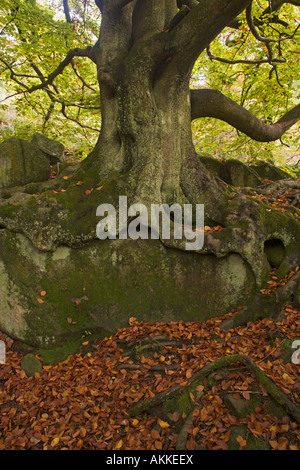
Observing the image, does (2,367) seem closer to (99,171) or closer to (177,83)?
(99,171)

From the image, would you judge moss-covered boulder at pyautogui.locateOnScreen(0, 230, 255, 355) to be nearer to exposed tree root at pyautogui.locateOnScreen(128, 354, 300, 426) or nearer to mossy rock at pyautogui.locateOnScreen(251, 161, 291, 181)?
exposed tree root at pyautogui.locateOnScreen(128, 354, 300, 426)

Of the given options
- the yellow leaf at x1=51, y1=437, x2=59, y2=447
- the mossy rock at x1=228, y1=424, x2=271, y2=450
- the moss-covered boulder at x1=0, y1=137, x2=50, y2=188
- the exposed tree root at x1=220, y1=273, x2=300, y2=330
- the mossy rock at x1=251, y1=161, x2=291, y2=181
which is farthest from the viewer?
the mossy rock at x1=251, y1=161, x2=291, y2=181

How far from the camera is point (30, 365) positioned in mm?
4969

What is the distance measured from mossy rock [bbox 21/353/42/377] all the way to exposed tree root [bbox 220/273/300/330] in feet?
10.4

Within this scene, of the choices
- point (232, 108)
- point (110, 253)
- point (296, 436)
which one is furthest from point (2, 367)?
point (232, 108)

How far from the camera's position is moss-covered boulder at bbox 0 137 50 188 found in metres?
6.58

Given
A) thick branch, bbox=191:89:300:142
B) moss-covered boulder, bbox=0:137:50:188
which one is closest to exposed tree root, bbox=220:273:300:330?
thick branch, bbox=191:89:300:142

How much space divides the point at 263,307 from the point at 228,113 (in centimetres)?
441

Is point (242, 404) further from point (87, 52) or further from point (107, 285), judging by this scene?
point (87, 52)

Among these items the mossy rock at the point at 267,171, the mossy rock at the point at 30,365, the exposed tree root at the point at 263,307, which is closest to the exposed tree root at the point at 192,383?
the exposed tree root at the point at 263,307

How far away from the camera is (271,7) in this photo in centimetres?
809

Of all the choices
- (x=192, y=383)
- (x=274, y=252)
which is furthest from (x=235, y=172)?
(x=192, y=383)
